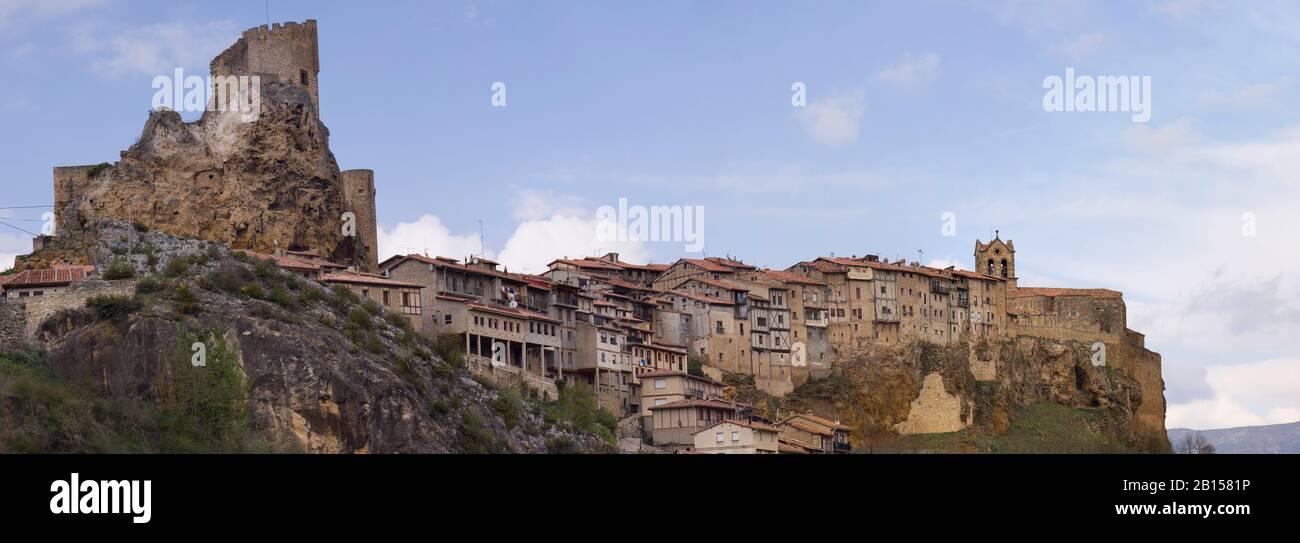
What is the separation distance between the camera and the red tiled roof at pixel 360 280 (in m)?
83.2

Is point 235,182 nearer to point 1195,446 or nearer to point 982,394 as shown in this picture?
point 982,394

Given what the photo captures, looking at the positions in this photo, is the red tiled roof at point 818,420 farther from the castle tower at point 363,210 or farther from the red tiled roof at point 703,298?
the castle tower at point 363,210

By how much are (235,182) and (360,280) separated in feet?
28.6

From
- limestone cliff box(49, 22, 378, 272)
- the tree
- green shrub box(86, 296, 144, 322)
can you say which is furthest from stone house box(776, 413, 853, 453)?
green shrub box(86, 296, 144, 322)

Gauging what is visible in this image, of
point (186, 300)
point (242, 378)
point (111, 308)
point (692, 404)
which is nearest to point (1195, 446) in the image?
point (692, 404)

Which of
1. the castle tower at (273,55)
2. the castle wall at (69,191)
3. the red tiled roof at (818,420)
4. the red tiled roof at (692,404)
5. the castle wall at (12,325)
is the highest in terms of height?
the castle tower at (273,55)

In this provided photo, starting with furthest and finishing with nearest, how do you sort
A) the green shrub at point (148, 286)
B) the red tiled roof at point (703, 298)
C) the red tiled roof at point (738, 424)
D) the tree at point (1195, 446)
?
the tree at point (1195, 446) → the red tiled roof at point (703, 298) → the red tiled roof at point (738, 424) → the green shrub at point (148, 286)

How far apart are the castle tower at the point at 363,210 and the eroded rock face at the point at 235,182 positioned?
5.99 feet

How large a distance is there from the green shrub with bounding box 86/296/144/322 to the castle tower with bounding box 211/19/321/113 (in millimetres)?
20882

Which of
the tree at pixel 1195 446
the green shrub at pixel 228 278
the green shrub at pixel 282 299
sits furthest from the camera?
the tree at pixel 1195 446

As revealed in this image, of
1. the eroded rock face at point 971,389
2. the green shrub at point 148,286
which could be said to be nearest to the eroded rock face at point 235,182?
the green shrub at point 148,286

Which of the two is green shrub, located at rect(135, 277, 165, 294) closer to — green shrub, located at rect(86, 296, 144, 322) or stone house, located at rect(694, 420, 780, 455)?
green shrub, located at rect(86, 296, 144, 322)
